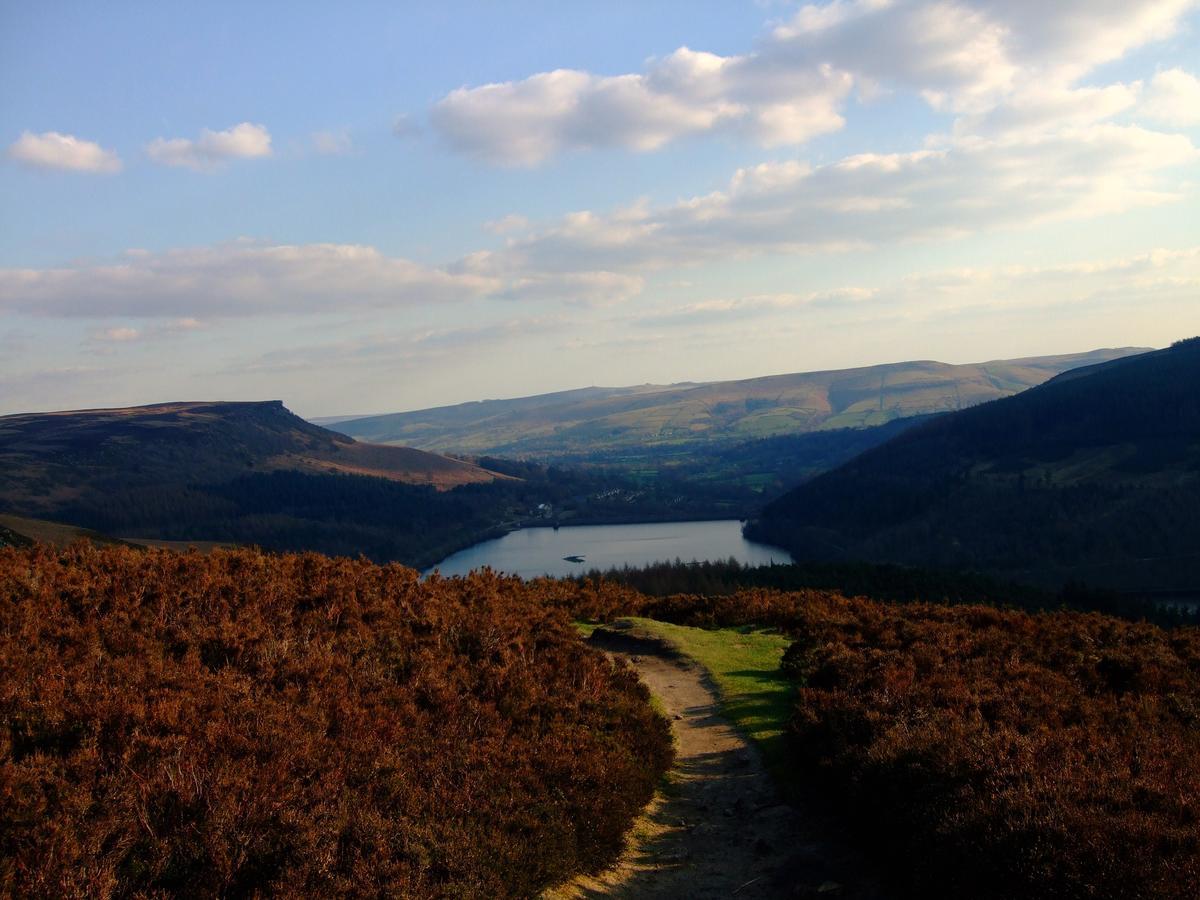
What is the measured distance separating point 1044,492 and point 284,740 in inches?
5875

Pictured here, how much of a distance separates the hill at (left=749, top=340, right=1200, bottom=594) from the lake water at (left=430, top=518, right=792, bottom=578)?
10239 millimetres

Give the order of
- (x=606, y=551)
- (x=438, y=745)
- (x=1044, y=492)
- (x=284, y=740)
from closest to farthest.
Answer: (x=284, y=740)
(x=438, y=745)
(x=1044, y=492)
(x=606, y=551)

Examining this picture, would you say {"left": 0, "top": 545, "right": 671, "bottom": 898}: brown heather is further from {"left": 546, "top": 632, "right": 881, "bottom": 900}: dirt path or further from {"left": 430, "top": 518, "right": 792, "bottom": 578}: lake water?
{"left": 430, "top": 518, "right": 792, "bottom": 578}: lake water

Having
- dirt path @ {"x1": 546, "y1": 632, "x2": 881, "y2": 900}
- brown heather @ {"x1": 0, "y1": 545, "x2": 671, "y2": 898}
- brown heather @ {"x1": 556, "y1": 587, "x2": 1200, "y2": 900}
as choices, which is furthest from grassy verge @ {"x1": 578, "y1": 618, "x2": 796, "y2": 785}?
brown heather @ {"x1": 0, "y1": 545, "x2": 671, "y2": 898}

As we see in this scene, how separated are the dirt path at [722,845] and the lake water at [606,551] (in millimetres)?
112980

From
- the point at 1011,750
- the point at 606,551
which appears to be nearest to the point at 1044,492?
the point at 606,551

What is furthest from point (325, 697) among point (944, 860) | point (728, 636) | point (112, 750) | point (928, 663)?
point (728, 636)

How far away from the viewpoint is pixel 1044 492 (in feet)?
445

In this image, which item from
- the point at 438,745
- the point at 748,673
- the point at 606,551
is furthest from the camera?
the point at 606,551

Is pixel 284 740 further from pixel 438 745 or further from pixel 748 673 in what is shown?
pixel 748 673

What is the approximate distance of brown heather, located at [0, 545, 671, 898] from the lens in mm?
7254

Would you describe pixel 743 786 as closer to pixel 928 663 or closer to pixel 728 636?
pixel 928 663

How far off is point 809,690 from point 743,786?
2509 mm

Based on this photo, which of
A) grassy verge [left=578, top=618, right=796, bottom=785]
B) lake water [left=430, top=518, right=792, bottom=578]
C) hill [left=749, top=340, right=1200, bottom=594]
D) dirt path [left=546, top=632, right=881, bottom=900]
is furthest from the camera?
lake water [left=430, top=518, right=792, bottom=578]
